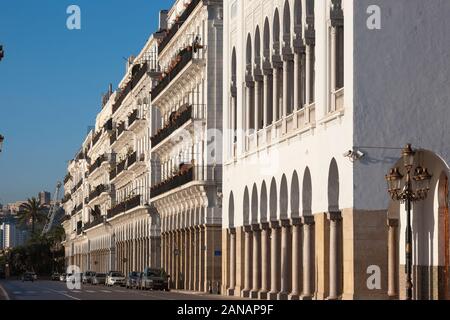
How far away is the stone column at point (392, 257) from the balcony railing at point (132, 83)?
56.7 metres

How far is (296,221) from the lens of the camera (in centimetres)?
4731

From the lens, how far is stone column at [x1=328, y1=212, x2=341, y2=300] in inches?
1647

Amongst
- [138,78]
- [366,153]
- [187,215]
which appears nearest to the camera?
[366,153]

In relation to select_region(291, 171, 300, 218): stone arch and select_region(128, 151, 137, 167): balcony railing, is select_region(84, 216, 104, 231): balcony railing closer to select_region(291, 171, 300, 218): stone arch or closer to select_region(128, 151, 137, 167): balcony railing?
select_region(128, 151, 137, 167): balcony railing

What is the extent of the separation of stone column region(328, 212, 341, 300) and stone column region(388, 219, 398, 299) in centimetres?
209

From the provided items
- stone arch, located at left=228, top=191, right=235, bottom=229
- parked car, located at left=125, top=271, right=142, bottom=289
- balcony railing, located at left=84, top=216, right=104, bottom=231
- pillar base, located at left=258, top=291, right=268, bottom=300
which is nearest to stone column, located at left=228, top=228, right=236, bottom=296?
stone arch, located at left=228, top=191, right=235, bottom=229

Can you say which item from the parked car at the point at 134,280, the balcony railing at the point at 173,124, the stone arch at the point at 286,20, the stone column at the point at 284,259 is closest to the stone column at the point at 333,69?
the stone arch at the point at 286,20

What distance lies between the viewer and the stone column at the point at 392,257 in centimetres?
4028

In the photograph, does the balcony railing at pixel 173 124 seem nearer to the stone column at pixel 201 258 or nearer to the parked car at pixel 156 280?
the stone column at pixel 201 258

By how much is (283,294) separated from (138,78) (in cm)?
5326

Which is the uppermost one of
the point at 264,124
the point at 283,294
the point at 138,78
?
the point at 138,78

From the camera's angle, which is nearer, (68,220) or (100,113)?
(100,113)
